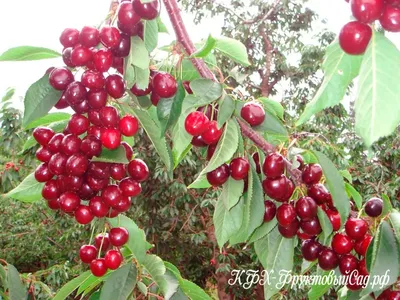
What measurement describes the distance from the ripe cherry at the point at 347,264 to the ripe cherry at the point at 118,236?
0.45 meters

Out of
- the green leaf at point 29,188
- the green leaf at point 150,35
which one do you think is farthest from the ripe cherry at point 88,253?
the green leaf at point 150,35

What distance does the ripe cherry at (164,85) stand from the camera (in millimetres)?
815

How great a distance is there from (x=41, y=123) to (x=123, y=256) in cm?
37

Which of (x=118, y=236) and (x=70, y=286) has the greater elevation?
(x=118, y=236)

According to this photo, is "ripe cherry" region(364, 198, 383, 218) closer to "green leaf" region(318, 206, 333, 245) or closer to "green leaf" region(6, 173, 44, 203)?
"green leaf" region(318, 206, 333, 245)

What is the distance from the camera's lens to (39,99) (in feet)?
2.69

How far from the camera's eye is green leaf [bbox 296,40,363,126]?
0.56 metres

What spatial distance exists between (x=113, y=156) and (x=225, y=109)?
22 cm

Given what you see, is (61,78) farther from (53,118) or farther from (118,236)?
(118,236)

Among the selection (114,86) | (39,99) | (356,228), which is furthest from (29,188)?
(356,228)

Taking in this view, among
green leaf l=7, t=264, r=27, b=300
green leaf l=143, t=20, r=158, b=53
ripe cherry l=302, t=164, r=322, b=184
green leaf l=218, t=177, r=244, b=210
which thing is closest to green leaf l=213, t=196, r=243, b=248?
green leaf l=218, t=177, r=244, b=210

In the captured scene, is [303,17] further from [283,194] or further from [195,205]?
[283,194]

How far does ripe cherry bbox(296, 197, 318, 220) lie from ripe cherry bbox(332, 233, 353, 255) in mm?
87

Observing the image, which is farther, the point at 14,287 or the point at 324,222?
the point at 14,287
